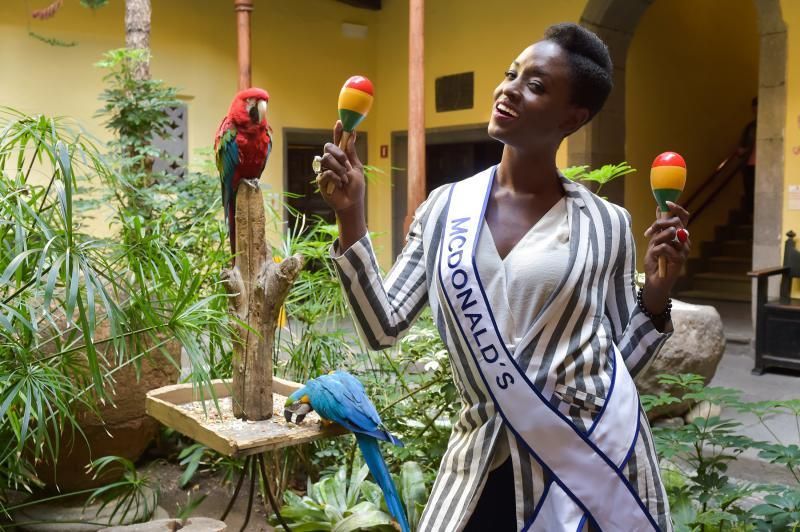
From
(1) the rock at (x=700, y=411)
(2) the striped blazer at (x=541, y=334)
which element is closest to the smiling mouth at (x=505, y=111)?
(2) the striped blazer at (x=541, y=334)

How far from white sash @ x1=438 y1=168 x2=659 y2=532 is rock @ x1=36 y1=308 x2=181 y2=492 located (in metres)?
2.38

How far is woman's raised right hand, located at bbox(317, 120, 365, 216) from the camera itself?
1115 mm

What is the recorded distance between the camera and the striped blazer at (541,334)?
1.09m

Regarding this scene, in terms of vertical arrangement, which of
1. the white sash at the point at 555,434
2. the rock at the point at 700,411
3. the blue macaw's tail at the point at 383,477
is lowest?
the rock at the point at 700,411

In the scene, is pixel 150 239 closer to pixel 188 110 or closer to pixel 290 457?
pixel 290 457

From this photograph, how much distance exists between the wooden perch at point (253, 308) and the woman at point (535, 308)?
1.07m

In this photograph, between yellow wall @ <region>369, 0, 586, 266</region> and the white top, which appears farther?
yellow wall @ <region>369, 0, 586, 266</region>

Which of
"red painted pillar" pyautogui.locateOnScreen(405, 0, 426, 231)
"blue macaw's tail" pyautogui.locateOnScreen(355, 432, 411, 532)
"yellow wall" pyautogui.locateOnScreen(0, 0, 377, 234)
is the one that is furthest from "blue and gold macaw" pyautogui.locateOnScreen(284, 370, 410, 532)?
"yellow wall" pyautogui.locateOnScreen(0, 0, 377, 234)

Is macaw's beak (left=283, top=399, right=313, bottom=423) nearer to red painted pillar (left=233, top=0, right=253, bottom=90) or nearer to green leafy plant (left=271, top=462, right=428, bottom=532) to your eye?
green leafy plant (left=271, top=462, right=428, bottom=532)

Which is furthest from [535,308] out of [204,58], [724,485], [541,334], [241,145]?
[204,58]

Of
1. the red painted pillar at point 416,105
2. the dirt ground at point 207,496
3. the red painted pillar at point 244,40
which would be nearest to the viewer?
the dirt ground at point 207,496

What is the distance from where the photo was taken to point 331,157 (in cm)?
111

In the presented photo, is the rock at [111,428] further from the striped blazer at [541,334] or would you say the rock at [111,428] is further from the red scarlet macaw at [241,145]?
the striped blazer at [541,334]

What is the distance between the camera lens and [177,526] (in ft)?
9.53
